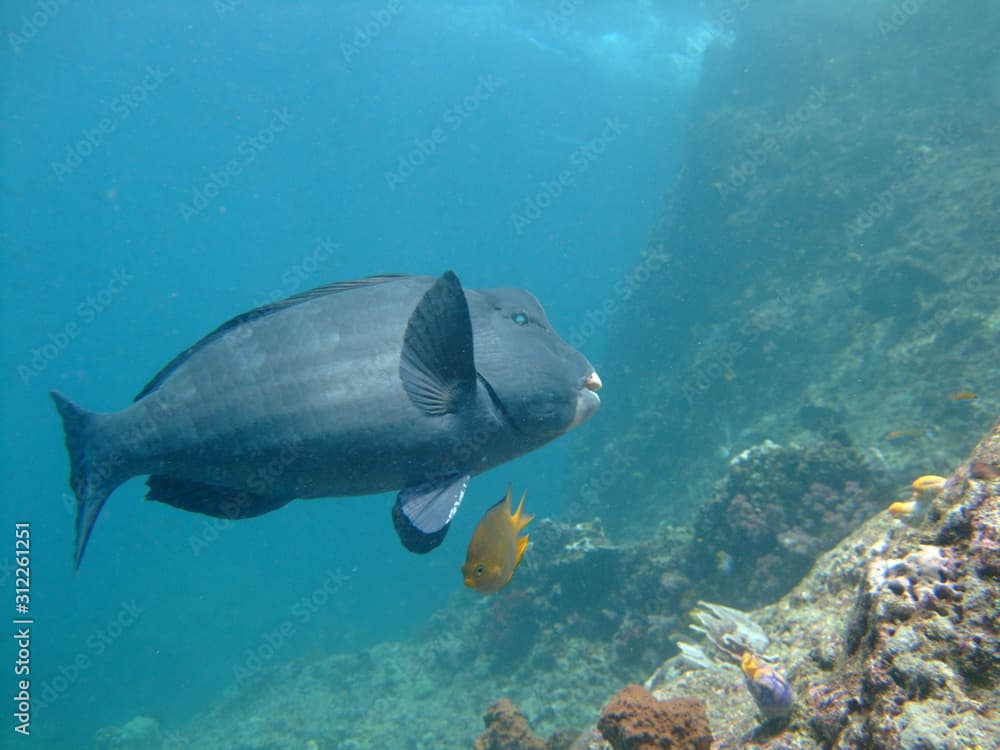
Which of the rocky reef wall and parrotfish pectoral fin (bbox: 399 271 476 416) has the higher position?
the rocky reef wall

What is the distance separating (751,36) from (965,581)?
109ft

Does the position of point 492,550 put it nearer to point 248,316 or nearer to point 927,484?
point 248,316

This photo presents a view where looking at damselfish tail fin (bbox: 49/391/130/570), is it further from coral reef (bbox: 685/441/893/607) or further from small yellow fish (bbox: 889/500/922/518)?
coral reef (bbox: 685/441/893/607)

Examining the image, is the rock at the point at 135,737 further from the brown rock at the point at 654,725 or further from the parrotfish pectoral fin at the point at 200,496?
the brown rock at the point at 654,725

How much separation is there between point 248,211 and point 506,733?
92.9m

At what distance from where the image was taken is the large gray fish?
2305 millimetres

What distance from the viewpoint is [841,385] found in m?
13.9

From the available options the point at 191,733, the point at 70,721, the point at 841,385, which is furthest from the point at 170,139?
the point at 841,385

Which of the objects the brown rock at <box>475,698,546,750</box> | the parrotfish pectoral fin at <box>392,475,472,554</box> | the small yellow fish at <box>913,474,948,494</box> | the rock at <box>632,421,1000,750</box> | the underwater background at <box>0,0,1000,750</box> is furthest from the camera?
the underwater background at <box>0,0,1000,750</box>

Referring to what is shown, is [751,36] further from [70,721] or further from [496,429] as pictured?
[70,721]

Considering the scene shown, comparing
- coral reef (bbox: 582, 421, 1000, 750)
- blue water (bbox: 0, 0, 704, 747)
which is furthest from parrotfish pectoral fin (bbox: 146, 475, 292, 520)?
blue water (bbox: 0, 0, 704, 747)

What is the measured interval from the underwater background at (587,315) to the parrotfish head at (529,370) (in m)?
7.08

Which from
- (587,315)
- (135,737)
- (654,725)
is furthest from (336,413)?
(587,315)

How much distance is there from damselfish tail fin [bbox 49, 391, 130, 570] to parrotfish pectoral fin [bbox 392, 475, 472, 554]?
1.35 meters
